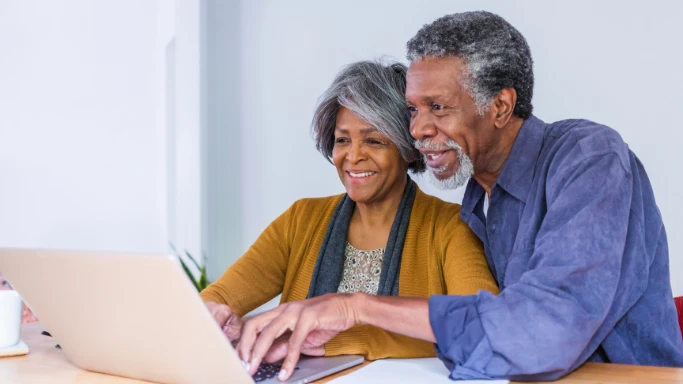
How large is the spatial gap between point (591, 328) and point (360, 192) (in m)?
0.90

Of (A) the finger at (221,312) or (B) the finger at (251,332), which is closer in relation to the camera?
(B) the finger at (251,332)

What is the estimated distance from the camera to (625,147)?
133 cm

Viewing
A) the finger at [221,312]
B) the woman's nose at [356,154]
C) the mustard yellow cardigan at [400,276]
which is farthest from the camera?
the woman's nose at [356,154]

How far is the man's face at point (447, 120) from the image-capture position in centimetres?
152

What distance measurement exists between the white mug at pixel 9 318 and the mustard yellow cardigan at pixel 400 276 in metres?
0.48

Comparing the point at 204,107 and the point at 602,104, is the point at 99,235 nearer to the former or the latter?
the point at 204,107

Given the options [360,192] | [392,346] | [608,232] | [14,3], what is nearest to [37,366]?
[392,346]

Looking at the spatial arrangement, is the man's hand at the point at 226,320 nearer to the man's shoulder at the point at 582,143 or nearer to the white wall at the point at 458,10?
the man's shoulder at the point at 582,143

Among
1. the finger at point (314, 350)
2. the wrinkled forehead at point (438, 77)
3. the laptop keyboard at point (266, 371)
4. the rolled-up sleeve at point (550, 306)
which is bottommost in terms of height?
the finger at point (314, 350)

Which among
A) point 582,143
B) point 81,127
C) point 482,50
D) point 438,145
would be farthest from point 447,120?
point 81,127

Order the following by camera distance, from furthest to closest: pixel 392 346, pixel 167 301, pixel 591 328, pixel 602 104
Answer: pixel 602 104, pixel 392 346, pixel 591 328, pixel 167 301

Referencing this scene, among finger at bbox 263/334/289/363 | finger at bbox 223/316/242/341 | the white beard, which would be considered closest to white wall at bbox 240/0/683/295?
the white beard

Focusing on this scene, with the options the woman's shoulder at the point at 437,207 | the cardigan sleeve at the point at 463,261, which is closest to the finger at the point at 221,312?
the cardigan sleeve at the point at 463,261

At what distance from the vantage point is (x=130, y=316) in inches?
42.1
